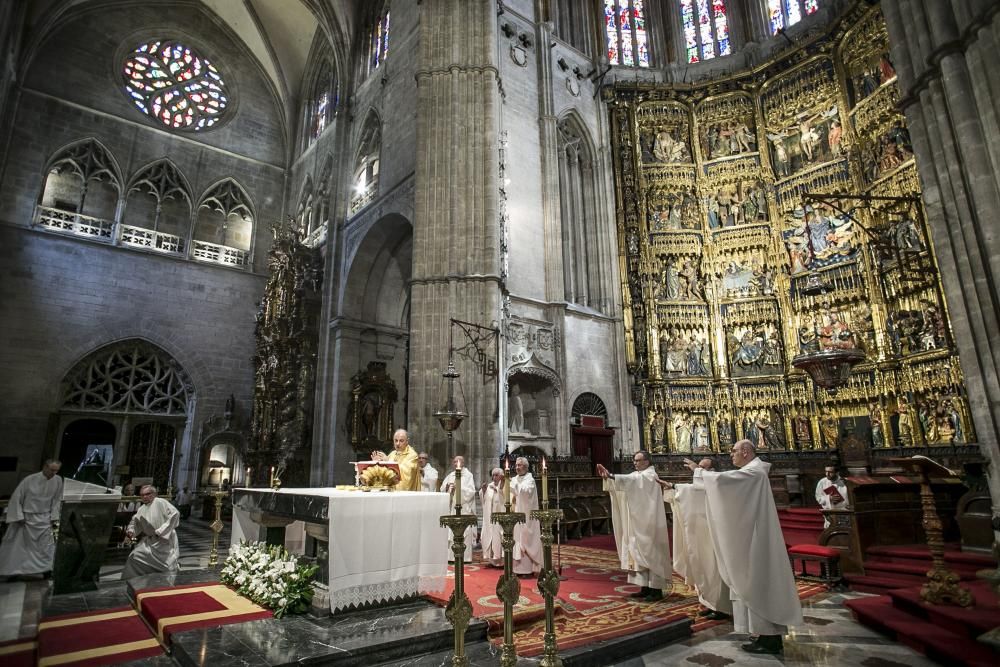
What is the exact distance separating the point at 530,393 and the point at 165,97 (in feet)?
63.6

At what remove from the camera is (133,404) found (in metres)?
19.5

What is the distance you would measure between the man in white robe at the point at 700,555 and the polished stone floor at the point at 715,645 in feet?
0.93

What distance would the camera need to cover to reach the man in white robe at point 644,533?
6285 mm

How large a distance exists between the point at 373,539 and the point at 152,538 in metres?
4.10

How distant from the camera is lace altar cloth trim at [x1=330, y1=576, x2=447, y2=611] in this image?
4.85 m

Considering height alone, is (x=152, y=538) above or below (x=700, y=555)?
above

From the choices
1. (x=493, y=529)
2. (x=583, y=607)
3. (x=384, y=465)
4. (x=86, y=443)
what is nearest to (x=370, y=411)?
(x=86, y=443)

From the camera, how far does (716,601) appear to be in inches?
230

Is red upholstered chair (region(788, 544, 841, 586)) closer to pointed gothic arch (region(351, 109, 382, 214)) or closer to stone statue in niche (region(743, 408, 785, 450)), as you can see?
stone statue in niche (region(743, 408, 785, 450))

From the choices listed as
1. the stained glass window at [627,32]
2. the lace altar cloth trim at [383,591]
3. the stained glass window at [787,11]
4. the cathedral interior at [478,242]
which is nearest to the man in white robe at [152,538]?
the lace altar cloth trim at [383,591]

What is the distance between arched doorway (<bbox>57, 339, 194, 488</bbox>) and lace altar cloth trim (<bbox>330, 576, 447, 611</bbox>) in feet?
55.0

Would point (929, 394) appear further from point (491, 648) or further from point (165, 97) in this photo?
point (165, 97)

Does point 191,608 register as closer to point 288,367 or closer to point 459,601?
point 459,601

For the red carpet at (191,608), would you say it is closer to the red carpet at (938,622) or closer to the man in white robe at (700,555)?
the man in white robe at (700,555)
